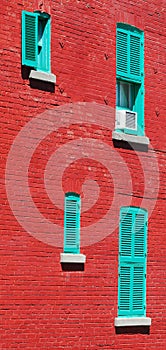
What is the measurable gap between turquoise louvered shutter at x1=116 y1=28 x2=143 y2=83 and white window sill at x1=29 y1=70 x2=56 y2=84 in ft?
6.34

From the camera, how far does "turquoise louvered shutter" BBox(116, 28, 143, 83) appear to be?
61.5 feet

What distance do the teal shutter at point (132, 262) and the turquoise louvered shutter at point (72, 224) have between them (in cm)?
120

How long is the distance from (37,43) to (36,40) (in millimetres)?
159

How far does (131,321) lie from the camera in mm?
18266

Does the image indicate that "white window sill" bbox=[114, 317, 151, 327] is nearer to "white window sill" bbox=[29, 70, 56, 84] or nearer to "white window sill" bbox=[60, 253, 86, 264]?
"white window sill" bbox=[60, 253, 86, 264]

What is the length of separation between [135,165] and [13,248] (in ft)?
11.9

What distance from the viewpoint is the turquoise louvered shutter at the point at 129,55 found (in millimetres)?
18750

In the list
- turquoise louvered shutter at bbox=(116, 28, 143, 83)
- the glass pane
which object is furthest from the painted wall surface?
the glass pane

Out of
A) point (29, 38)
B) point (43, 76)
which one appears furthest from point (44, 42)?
point (43, 76)

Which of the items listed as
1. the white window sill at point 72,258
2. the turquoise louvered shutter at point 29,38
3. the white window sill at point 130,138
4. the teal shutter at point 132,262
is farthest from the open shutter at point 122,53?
the white window sill at point 72,258

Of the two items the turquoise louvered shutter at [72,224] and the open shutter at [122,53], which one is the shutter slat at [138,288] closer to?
the turquoise louvered shutter at [72,224]

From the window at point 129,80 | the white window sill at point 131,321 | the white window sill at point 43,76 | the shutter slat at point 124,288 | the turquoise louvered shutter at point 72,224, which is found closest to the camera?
the white window sill at point 43,76

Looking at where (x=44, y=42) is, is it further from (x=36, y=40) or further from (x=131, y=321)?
(x=131, y=321)

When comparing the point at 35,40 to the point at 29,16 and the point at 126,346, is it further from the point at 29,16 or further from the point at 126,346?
A: the point at 126,346
